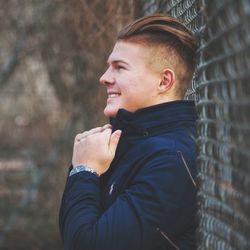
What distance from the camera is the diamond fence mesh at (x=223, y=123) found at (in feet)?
6.48

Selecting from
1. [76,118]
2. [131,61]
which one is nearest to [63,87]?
[76,118]

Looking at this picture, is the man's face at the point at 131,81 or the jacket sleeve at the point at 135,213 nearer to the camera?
the jacket sleeve at the point at 135,213

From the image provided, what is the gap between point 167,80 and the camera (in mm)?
3188

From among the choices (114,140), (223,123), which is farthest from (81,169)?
(223,123)

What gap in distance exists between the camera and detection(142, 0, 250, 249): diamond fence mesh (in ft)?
6.48

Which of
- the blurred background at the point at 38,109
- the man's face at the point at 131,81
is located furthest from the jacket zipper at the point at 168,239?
the blurred background at the point at 38,109

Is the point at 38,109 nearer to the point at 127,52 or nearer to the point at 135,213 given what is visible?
the point at 127,52

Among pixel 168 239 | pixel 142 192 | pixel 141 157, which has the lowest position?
pixel 168 239

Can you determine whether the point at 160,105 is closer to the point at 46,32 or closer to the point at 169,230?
the point at 169,230

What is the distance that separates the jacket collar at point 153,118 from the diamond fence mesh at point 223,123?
0.24m

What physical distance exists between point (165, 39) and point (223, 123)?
2.96 ft

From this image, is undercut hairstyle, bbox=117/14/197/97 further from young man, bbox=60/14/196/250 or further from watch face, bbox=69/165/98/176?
watch face, bbox=69/165/98/176

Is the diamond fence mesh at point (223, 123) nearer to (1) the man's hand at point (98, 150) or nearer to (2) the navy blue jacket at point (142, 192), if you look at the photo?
(2) the navy blue jacket at point (142, 192)

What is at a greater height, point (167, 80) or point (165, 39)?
point (165, 39)
